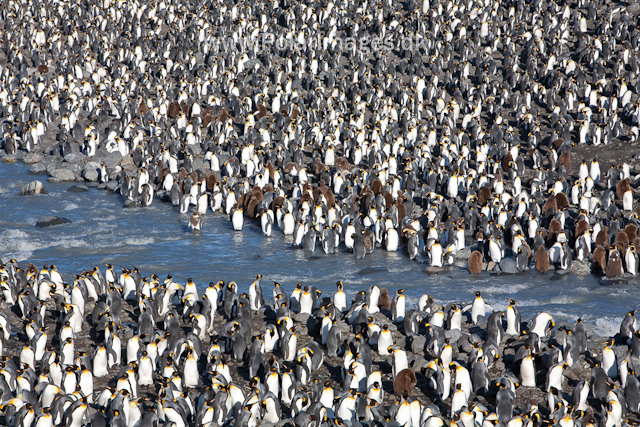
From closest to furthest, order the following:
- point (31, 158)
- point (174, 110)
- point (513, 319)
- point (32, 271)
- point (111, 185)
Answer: point (513, 319), point (32, 271), point (111, 185), point (31, 158), point (174, 110)

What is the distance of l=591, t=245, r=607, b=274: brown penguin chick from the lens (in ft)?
53.1

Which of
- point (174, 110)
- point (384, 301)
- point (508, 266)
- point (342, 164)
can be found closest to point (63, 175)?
point (174, 110)

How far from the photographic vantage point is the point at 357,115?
25.7 meters

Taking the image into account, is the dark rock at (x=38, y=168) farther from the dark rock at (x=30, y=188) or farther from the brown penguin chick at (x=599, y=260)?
the brown penguin chick at (x=599, y=260)

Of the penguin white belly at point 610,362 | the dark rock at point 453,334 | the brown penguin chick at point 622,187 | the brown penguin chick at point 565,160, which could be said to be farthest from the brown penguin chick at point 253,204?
the penguin white belly at point 610,362

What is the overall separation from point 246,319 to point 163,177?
9.87m

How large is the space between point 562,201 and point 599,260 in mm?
3306

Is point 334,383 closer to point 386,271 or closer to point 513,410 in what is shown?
point 513,410

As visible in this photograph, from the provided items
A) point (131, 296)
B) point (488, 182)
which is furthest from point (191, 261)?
point (488, 182)

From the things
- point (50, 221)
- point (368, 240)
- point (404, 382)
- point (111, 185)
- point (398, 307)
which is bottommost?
point (404, 382)

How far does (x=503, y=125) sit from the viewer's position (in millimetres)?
24234

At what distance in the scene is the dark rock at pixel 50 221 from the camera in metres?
19.7

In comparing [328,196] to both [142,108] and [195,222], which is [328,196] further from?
[142,108]

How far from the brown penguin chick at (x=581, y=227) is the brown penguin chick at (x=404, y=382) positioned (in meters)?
7.58
